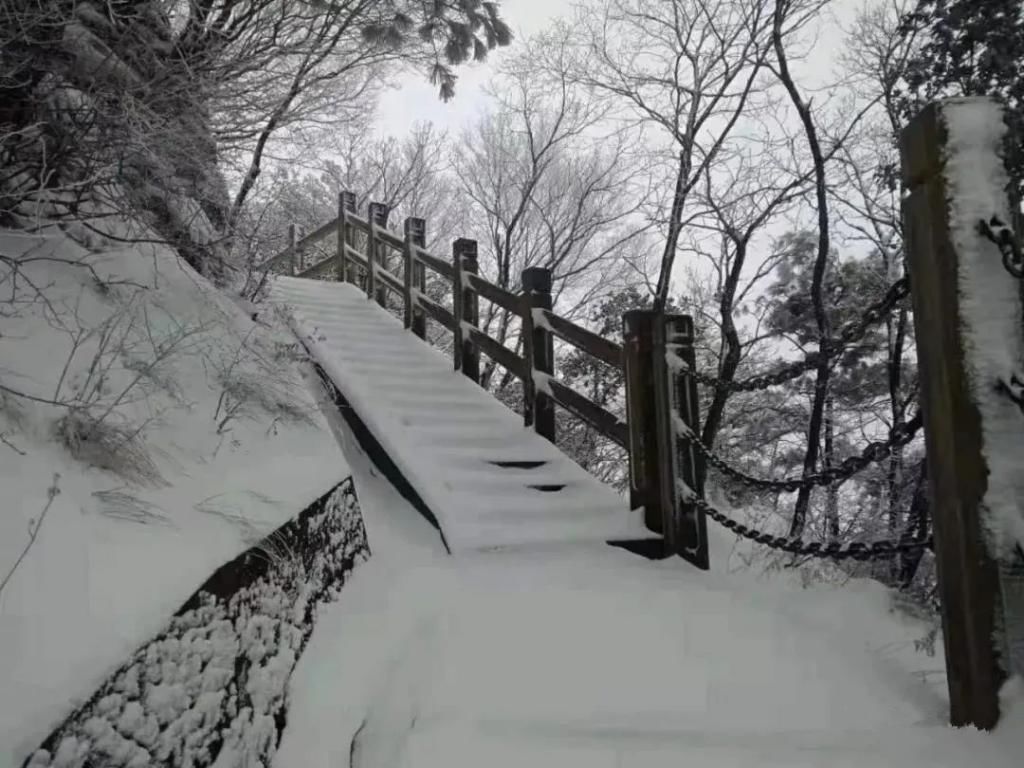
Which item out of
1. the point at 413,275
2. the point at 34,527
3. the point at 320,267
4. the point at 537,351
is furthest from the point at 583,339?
the point at 320,267

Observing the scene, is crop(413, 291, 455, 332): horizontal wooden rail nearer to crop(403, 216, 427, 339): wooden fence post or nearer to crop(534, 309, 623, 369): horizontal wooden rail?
crop(403, 216, 427, 339): wooden fence post

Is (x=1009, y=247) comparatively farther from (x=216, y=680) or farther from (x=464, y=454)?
(x=464, y=454)

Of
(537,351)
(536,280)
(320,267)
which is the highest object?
(320,267)

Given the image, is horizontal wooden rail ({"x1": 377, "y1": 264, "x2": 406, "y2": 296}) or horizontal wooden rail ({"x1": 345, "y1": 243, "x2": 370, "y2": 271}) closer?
horizontal wooden rail ({"x1": 377, "y1": 264, "x2": 406, "y2": 296})

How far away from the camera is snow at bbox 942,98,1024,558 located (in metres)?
1.68

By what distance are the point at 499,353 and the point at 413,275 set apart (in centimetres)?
268

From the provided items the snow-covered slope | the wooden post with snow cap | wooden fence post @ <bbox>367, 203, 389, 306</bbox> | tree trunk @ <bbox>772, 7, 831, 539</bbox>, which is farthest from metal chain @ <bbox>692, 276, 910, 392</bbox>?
wooden fence post @ <bbox>367, 203, 389, 306</bbox>

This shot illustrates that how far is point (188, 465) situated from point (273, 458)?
0.54 metres

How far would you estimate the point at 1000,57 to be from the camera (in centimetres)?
533

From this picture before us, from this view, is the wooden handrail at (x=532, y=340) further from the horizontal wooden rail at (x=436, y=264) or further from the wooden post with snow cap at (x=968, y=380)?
the wooden post with snow cap at (x=968, y=380)

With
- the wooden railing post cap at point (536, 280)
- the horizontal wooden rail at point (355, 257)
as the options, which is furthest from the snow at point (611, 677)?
the horizontal wooden rail at point (355, 257)

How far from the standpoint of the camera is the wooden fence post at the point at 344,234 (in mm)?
10602

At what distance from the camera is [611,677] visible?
2.12 m

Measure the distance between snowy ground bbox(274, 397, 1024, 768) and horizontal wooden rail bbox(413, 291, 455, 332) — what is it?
3.87 meters
